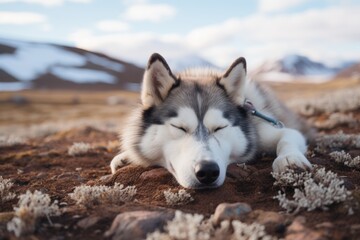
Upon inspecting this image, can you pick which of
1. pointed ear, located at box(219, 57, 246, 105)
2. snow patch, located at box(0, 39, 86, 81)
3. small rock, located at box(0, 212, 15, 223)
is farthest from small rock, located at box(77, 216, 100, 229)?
snow patch, located at box(0, 39, 86, 81)

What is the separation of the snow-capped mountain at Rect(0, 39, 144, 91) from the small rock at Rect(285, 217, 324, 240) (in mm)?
56324

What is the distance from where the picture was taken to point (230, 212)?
8.63 feet

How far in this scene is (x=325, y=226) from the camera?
7.82ft

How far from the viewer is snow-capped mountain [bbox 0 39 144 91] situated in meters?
59.8

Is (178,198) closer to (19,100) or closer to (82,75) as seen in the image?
(19,100)

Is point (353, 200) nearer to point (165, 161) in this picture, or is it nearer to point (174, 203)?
point (174, 203)

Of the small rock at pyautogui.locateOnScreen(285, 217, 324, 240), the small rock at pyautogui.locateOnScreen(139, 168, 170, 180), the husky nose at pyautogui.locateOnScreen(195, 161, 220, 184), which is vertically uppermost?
the husky nose at pyautogui.locateOnScreen(195, 161, 220, 184)

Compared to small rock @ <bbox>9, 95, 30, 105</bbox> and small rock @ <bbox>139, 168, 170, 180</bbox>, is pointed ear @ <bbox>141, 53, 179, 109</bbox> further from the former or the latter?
small rock @ <bbox>9, 95, 30, 105</bbox>

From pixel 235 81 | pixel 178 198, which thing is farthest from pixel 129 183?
pixel 235 81

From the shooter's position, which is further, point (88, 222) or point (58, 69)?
point (58, 69)

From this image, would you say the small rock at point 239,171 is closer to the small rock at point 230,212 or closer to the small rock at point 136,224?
the small rock at point 230,212

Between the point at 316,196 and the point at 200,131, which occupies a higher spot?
the point at 200,131

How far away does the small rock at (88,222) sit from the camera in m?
2.65

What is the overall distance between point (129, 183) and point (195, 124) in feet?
3.28
